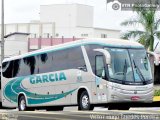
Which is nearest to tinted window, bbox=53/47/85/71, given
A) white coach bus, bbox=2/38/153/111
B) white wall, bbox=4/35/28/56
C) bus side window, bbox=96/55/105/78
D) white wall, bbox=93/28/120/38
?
white coach bus, bbox=2/38/153/111

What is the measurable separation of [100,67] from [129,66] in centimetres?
113

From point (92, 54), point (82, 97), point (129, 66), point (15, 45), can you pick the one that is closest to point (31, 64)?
point (82, 97)

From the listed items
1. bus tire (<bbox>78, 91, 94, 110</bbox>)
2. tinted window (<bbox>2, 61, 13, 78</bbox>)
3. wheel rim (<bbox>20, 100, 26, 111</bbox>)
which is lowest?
wheel rim (<bbox>20, 100, 26, 111</bbox>)

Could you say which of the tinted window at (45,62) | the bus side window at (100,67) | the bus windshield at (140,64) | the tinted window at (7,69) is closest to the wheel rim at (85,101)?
the bus side window at (100,67)

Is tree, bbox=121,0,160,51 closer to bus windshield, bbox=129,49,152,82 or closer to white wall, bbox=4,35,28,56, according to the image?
bus windshield, bbox=129,49,152,82

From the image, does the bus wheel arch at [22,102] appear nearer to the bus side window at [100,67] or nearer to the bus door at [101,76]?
the bus door at [101,76]

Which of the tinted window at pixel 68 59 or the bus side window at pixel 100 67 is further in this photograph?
the tinted window at pixel 68 59

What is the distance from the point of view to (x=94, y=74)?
1959cm

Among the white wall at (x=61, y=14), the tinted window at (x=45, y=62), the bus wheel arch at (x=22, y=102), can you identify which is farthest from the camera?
the white wall at (x=61, y=14)

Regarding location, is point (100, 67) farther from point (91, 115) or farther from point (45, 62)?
point (91, 115)

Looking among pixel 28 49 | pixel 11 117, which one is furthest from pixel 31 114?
pixel 28 49

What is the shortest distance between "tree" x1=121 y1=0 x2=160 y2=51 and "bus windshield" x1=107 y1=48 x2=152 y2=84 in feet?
62.7

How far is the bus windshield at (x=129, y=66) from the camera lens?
19234 mm

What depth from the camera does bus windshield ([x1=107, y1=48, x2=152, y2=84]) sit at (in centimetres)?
1923
